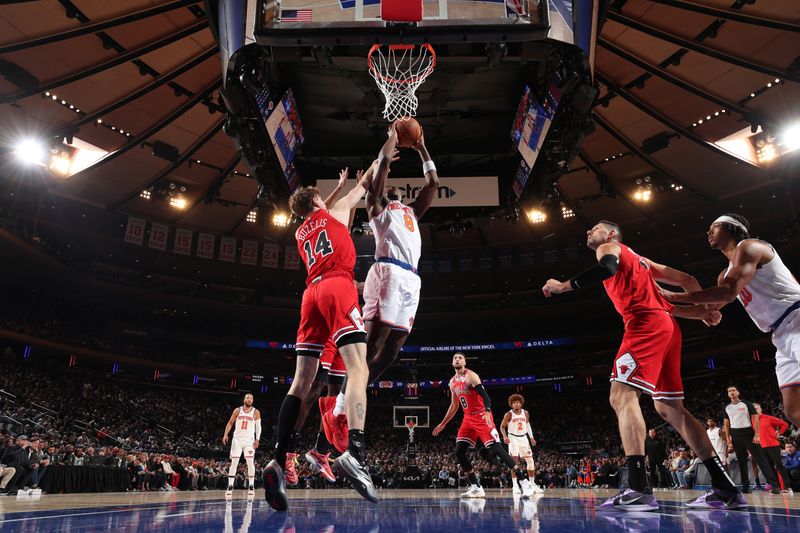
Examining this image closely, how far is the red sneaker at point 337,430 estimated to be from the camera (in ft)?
14.0

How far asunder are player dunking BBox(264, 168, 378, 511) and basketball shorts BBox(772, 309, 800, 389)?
10.0 feet

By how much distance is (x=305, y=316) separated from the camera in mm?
3930

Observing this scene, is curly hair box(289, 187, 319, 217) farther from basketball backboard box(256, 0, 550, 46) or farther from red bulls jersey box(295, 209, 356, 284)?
basketball backboard box(256, 0, 550, 46)

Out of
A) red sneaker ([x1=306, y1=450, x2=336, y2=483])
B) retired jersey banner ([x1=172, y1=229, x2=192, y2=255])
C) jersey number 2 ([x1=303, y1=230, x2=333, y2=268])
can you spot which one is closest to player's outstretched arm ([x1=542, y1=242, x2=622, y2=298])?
jersey number 2 ([x1=303, y1=230, x2=333, y2=268])

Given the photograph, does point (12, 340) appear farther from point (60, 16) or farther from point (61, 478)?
point (60, 16)

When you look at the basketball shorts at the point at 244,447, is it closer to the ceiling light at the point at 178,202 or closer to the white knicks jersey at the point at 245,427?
the white knicks jersey at the point at 245,427

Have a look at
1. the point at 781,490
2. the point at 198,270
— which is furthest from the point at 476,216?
the point at 198,270

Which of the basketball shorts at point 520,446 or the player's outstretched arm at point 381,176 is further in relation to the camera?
the basketball shorts at point 520,446

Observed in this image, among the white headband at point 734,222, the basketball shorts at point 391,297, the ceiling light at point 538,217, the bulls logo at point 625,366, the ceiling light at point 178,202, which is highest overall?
the ceiling light at point 538,217

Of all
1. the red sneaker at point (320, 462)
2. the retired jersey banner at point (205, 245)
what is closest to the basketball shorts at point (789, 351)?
the red sneaker at point (320, 462)

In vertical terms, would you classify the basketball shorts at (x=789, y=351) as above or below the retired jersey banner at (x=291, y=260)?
below

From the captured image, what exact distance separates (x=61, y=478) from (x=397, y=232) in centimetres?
1240

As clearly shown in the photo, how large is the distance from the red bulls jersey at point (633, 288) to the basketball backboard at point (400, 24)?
Result: 132 inches

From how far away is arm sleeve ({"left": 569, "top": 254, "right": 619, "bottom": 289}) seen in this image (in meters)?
4.28
